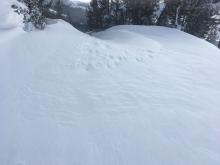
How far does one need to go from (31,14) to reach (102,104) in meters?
Answer: 4.76

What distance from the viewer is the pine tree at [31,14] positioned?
23.7 ft

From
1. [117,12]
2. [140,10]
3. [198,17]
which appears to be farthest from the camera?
[117,12]

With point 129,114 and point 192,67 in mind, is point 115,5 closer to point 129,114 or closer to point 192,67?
point 192,67

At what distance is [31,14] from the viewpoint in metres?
7.56

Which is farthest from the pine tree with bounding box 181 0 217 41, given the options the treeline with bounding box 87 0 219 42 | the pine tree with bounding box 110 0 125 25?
the pine tree with bounding box 110 0 125 25

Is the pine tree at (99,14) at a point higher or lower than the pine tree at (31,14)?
lower

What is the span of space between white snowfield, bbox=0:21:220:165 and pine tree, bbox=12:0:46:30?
81cm

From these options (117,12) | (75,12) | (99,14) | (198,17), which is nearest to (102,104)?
(198,17)

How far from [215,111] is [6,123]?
120 inches

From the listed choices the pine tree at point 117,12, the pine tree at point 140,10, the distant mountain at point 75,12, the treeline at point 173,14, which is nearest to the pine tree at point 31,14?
the pine tree at point 140,10

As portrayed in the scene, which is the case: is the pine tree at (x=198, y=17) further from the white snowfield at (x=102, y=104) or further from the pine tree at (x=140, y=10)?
the white snowfield at (x=102, y=104)

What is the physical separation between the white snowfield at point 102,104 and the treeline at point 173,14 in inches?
362

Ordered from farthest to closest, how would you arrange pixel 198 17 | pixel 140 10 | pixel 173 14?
pixel 140 10, pixel 198 17, pixel 173 14

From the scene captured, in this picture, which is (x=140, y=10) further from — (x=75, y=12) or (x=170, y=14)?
(x=75, y=12)
